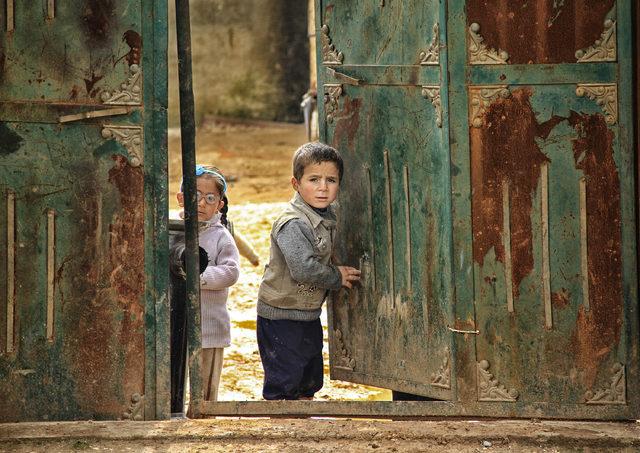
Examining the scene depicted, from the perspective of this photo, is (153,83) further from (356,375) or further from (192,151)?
(356,375)

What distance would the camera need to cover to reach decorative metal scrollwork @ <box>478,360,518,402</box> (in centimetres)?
516

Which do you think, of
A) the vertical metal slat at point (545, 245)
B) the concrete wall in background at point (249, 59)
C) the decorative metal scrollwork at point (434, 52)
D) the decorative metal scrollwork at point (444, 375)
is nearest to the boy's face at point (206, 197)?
the decorative metal scrollwork at point (434, 52)

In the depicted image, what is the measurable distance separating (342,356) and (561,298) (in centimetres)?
112

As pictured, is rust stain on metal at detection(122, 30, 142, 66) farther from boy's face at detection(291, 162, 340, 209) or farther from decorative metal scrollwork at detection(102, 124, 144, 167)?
boy's face at detection(291, 162, 340, 209)

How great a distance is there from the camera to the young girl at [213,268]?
5.74m

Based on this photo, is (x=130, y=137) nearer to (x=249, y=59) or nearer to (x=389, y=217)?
(x=389, y=217)

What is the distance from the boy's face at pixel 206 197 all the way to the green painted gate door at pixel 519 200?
0.92m

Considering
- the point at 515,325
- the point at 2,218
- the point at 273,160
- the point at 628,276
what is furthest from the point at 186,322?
the point at 273,160

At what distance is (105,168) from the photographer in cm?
506

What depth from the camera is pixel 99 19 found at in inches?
196

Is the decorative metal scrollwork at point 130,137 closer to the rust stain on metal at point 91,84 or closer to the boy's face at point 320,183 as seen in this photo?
the rust stain on metal at point 91,84

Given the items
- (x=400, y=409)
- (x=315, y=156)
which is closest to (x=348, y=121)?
(x=315, y=156)

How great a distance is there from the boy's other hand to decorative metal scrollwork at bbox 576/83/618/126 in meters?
1.26

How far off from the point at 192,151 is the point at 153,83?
0.32 m
